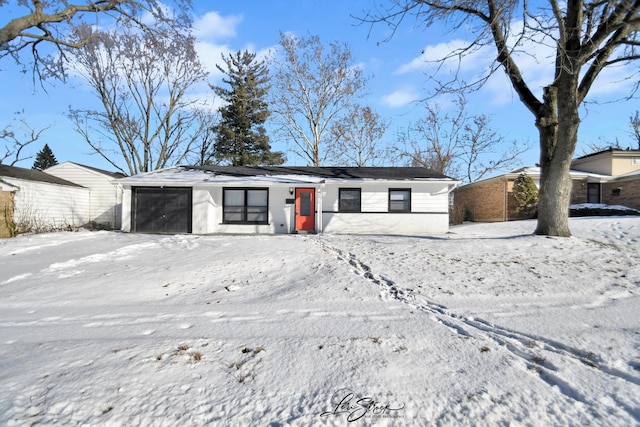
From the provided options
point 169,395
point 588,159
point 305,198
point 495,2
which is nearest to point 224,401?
point 169,395

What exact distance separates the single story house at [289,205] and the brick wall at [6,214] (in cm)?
349

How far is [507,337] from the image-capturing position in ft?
9.93

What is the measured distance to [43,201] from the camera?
15.6m

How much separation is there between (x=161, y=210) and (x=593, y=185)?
25387mm

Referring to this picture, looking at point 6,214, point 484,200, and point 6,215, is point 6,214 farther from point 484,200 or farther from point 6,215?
point 484,200

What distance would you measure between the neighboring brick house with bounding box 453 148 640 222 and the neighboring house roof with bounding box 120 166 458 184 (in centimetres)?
734

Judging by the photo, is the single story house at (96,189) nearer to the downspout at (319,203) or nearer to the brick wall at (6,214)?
the brick wall at (6,214)

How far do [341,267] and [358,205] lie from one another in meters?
7.98

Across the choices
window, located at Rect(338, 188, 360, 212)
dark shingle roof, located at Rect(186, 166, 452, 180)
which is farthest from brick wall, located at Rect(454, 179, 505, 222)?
window, located at Rect(338, 188, 360, 212)

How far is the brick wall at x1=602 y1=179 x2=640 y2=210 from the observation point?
58.3 feet

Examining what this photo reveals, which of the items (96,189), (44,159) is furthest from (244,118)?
(44,159)

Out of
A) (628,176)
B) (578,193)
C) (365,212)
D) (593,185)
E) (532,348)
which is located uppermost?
(628,176)

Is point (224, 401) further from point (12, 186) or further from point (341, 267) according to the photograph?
point (12, 186)

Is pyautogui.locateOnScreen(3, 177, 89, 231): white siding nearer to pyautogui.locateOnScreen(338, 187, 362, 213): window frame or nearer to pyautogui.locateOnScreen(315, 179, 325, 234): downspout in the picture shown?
pyautogui.locateOnScreen(315, 179, 325, 234): downspout
